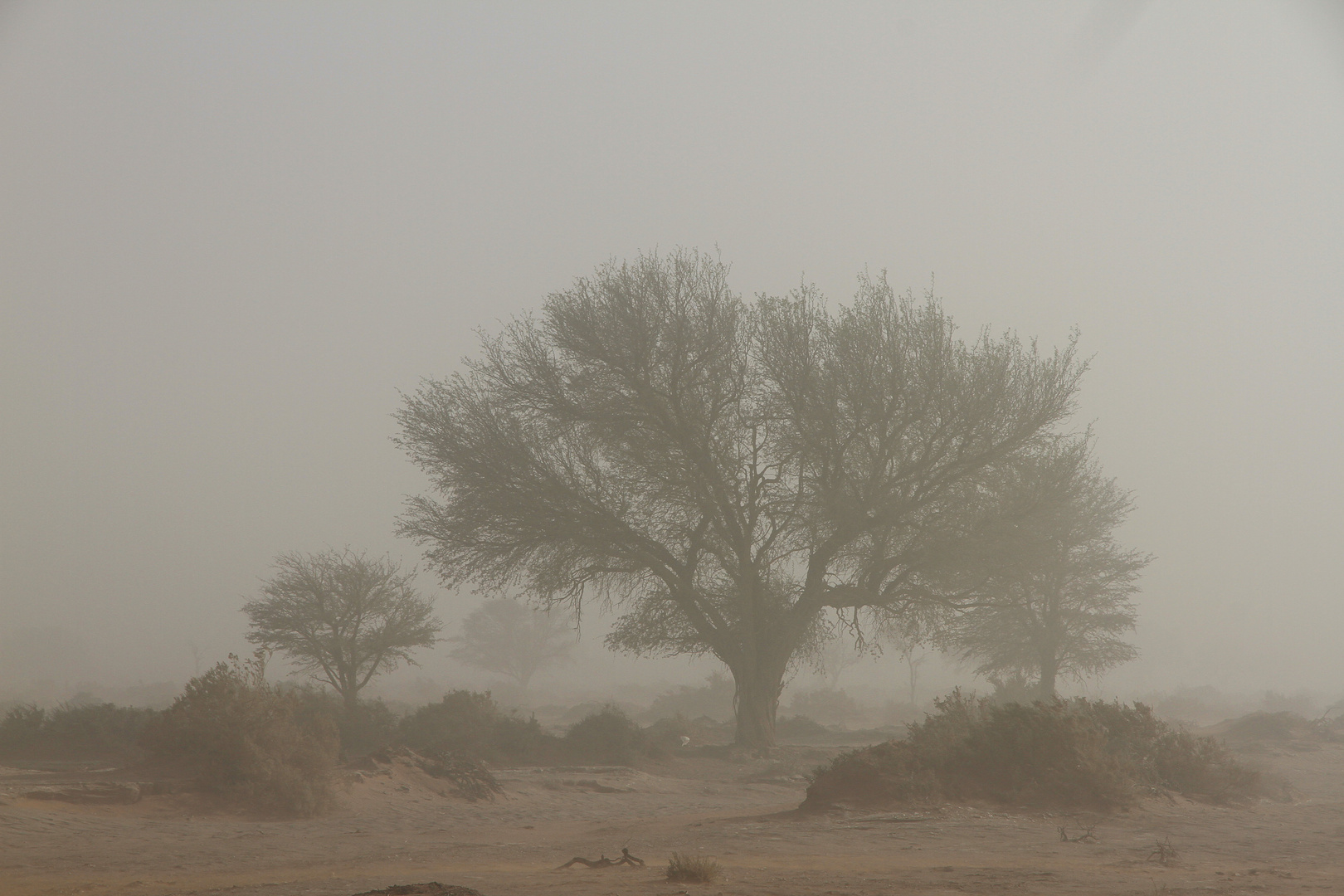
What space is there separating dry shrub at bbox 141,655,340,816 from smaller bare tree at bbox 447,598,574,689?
5637 centimetres

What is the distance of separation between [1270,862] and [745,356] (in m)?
16.6

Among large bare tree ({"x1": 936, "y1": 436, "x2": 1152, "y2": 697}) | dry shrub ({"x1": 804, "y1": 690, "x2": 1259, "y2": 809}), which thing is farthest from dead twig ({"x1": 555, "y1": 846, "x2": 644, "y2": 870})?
large bare tree ({"x1": 936, "y1": 436, "x2": 1152, "y2": 697})

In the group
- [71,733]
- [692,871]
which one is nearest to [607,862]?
[692,871]

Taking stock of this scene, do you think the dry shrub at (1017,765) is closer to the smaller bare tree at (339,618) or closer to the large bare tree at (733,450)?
the large bare tree at (733,450)

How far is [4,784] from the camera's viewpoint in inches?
552

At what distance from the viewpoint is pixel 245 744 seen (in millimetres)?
13203

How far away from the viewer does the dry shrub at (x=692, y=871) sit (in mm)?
7082

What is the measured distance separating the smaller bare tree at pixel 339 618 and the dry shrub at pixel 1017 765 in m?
19.9

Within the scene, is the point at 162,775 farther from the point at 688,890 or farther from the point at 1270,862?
the point at 1270,862

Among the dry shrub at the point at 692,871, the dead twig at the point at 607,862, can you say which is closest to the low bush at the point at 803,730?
the dead twig at the point at 607,862

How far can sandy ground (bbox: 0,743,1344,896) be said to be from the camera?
7.35m

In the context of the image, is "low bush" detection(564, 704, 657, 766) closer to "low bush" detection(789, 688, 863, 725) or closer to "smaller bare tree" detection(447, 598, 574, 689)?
"low bush" detection(789, 688, 863, 725)

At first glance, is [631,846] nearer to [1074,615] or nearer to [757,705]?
[757,705]

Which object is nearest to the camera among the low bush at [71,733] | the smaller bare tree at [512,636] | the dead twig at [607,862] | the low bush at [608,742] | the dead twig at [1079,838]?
the dead twig at [607,862]
